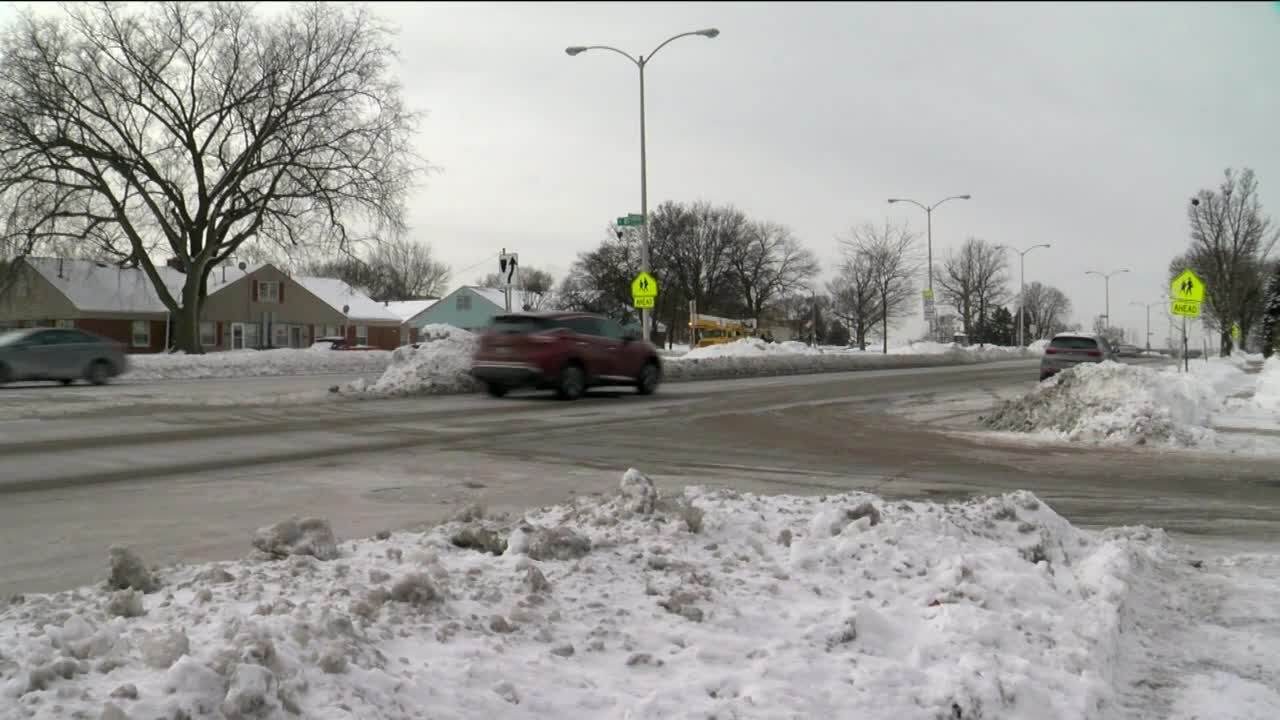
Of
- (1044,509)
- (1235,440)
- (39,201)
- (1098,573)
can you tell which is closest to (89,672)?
(1098,573)

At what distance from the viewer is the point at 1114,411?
1315 cm

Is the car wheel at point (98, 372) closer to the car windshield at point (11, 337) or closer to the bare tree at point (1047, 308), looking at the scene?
the car windshield at point (11, 337)

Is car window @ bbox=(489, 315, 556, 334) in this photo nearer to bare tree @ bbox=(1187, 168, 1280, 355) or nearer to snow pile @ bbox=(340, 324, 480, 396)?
snow pile @ bbox=(340, 324, 480, 396)

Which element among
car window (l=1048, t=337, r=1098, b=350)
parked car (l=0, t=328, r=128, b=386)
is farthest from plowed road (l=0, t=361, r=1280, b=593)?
car window (l=1048, t=337, r=1098, b=350)

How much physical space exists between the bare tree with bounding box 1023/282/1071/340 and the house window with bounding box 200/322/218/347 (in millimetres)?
103598

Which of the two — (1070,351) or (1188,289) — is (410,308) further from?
(1188,289)

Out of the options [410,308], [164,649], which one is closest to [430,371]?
[164,649]

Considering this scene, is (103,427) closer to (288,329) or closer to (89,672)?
(89,672)

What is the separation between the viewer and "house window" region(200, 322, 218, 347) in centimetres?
6353

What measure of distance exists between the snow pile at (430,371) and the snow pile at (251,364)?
511 inches

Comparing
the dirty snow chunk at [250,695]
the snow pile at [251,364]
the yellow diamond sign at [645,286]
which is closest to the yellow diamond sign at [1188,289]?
the yellow diamond sign at [645,286]

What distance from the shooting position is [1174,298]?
25359mm

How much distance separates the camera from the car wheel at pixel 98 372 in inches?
987

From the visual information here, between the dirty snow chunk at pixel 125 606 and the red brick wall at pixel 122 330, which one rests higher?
the red brick wall at pixel 122 330
